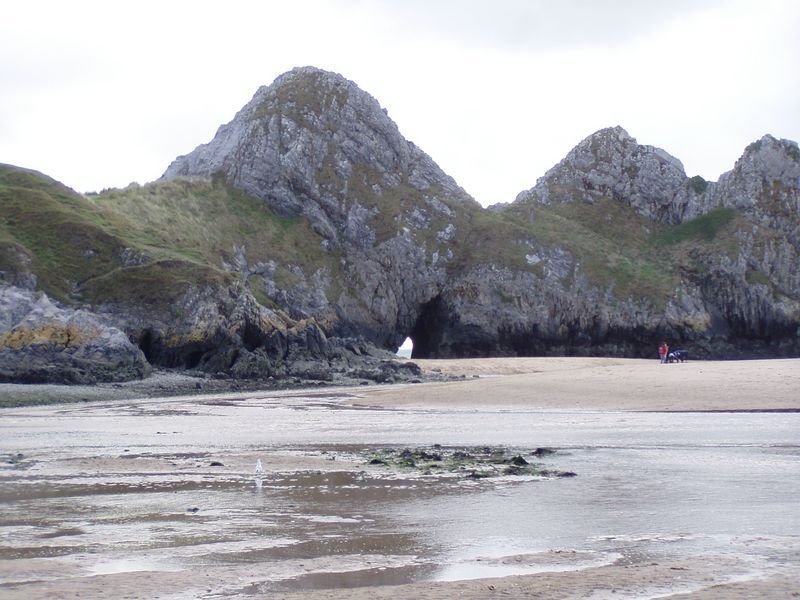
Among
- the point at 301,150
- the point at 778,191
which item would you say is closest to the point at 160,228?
the point at 301,150

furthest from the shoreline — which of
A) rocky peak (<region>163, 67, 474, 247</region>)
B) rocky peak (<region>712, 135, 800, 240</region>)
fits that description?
rocky peak (<region>712, 135, 800, 240</region>)

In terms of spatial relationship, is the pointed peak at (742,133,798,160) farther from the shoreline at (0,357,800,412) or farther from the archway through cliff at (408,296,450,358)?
the shoreline at (0,357,800,412)

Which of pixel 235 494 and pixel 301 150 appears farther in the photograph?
pixel 301 150

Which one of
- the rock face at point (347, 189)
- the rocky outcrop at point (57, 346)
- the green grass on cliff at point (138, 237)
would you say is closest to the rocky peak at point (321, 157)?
the rock face at point (347, 189)

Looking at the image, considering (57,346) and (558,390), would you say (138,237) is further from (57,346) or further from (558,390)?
(558,390)

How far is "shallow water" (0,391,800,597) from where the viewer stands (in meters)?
7.68

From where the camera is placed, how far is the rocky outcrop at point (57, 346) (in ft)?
110

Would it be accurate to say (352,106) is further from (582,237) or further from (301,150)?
(582,237)

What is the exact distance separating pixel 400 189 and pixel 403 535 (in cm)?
6014

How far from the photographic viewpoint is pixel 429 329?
6359 cm

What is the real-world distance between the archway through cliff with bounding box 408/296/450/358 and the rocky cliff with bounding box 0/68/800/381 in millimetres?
154

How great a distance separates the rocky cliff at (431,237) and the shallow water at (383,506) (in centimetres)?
2774

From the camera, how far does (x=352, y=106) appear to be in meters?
70.5

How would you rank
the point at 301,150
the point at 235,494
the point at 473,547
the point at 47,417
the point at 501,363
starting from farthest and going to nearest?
the point at 301,150, the point at 501,363, the point at 47,417, the point at 235,494, the point at 473,547
